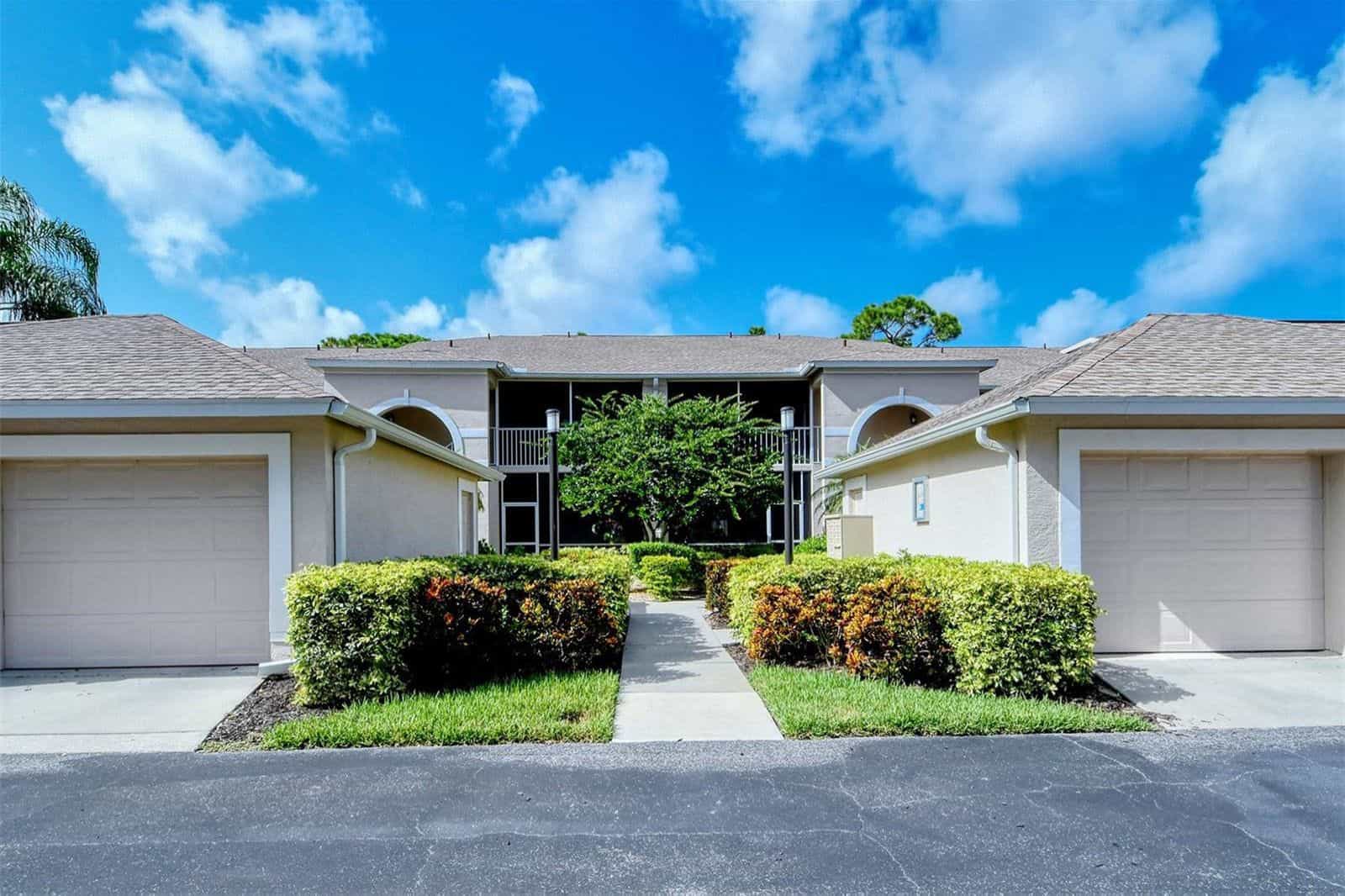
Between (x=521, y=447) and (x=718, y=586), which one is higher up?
(x=521, y=447)

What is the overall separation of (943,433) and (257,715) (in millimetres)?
7479

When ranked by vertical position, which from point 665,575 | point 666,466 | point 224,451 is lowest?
point 665,575

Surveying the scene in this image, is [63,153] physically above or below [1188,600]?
above

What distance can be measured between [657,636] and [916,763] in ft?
17.0

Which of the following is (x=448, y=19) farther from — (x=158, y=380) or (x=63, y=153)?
(x=63, y=153)

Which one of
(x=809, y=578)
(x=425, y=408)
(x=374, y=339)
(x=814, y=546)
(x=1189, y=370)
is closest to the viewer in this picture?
(x=1189, y=370)

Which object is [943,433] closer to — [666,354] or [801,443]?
[801,443]

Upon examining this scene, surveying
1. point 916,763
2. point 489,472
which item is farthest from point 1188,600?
point 489,472

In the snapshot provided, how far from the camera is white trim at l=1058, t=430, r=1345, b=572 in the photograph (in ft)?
22.3

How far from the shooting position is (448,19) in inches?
367

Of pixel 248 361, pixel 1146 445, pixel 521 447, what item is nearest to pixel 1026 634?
pixel 1146 445

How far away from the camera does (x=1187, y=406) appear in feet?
22.0

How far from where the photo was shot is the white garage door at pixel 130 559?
7.20 metres

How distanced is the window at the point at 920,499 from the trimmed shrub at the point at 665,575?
5.29 m
